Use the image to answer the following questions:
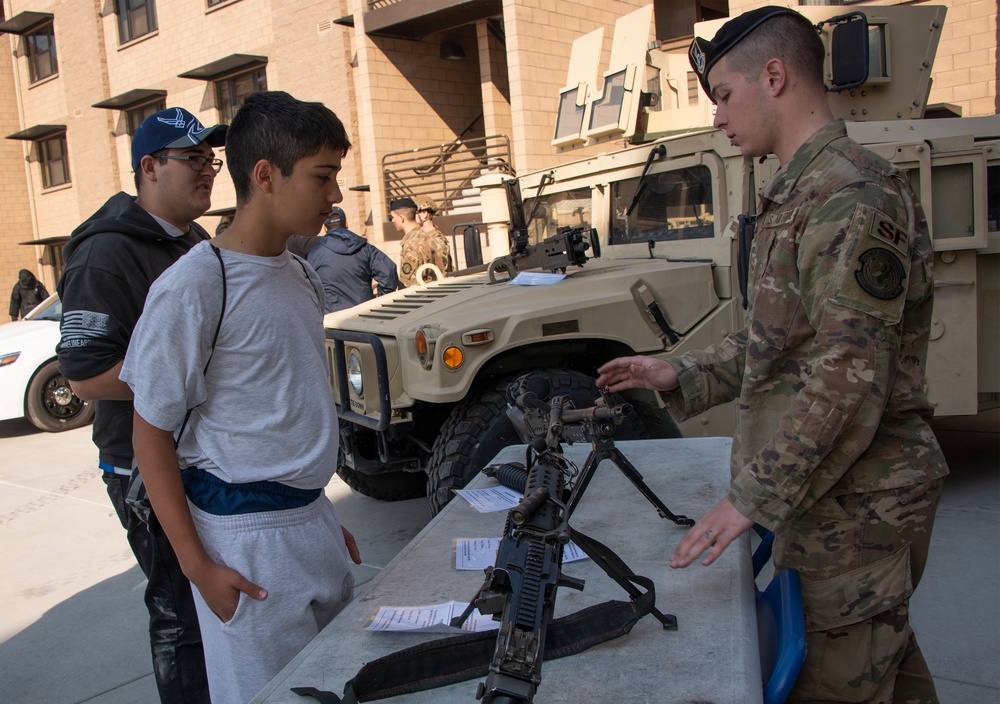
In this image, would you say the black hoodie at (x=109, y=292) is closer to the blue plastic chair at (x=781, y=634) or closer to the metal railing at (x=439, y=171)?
the blue plastic chair at (x=781, y=634)

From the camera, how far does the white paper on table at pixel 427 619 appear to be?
1701 mm

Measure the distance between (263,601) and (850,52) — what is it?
3.32 meters

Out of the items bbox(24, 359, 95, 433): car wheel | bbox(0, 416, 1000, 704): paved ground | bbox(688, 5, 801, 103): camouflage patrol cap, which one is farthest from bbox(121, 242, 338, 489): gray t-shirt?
bbox(24, 359, 95, 433): car wheel

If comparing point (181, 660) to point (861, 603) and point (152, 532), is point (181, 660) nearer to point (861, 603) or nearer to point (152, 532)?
point (152, 532)

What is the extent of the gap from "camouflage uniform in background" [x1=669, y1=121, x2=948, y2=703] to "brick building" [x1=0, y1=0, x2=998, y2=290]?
841 cm

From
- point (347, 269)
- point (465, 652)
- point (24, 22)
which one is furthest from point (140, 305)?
point (24, 22)

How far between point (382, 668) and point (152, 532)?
0.83m

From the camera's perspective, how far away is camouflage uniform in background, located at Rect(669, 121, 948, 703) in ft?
4.85

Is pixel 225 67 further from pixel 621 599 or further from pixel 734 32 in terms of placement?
pixel 621 599

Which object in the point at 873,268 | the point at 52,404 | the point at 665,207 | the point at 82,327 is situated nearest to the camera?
the point at 873,268

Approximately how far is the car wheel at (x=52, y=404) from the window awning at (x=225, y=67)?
9817 mm

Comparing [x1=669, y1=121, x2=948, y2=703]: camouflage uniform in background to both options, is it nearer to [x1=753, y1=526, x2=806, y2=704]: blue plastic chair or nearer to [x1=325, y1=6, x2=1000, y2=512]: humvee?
[x1=753, y1=526, x2=806, y2=704]: blue plastic chair

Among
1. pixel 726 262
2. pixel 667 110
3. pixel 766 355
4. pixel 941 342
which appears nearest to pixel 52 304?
pixel 667 110

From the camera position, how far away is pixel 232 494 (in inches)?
66.5
